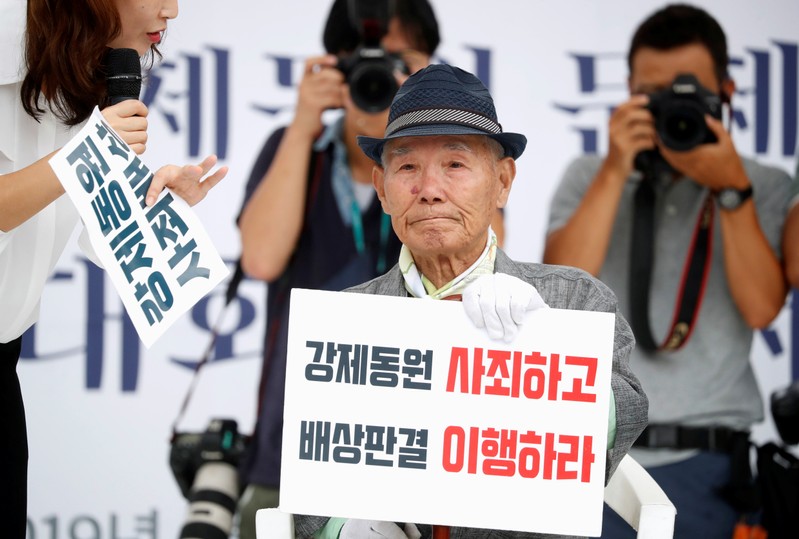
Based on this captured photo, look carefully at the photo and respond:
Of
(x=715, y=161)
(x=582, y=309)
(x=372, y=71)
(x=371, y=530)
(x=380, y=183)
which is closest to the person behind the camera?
(x=371, y=530)

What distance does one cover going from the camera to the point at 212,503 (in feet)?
11.2

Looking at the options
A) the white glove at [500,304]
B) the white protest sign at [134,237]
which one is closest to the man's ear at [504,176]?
the white glove at [500,304]

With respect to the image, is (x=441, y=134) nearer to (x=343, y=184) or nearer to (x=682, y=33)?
(x=343, y=184)

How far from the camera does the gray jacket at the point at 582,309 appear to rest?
191 centimetres

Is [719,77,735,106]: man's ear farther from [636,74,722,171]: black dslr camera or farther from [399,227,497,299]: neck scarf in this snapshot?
[399,227,497,299]: neck scarf

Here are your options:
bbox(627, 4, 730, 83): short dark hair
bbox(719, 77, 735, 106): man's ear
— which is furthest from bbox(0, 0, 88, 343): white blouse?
bbox(719, 77, 735, 106): man's ear

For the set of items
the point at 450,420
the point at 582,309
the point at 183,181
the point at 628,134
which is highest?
the point at 628,134

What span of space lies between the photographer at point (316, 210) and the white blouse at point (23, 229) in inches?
49.5

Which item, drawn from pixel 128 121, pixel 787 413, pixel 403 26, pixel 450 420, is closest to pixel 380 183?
pixel 128 121

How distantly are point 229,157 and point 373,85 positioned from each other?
A: 602 millimetres

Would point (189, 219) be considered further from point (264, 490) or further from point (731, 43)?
point (731, 43)

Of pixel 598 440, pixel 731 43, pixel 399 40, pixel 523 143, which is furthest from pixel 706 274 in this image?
pixel 598 440

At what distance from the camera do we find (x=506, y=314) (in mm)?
1729

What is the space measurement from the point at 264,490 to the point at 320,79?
51.0 inches
